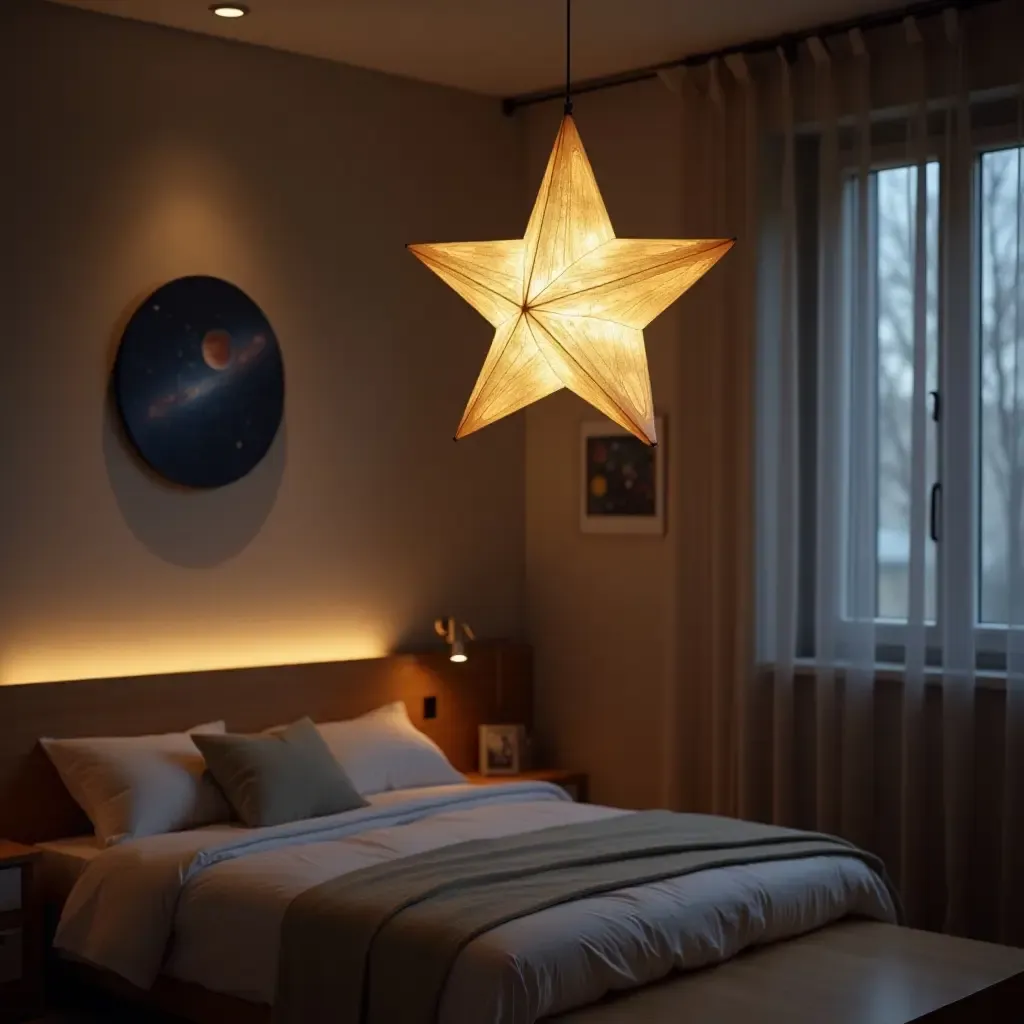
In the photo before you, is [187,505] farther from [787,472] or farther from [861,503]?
[861,503]

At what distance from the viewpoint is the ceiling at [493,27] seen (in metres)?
4.58

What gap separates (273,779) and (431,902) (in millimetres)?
980

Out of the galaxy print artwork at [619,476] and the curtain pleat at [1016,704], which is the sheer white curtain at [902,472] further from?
the galaxy print artwork at [619,476]

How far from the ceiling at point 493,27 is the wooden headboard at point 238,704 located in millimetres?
1972

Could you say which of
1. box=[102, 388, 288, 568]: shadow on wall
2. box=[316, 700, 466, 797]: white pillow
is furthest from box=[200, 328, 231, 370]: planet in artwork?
box=[316, 700, 466, 797]: white pillow

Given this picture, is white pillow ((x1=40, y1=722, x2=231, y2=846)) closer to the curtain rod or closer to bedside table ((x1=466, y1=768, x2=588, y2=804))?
bedside table ((x1=466, y1=768, x2=588, y2=804))

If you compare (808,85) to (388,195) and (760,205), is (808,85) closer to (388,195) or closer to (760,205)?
(760,205)

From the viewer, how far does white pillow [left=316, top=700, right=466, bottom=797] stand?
4762 millimetres

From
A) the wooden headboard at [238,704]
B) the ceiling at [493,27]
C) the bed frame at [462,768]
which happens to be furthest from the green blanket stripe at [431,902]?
the ceiling at [493,27]

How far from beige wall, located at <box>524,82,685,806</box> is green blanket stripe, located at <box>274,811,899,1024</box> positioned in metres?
1.44

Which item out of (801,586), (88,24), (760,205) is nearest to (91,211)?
(88,24)

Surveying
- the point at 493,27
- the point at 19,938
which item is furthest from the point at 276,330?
the point at 19,938

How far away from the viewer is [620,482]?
551cm


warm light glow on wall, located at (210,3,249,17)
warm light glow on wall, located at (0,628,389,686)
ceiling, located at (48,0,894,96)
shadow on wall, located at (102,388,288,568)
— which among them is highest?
ceiling, located at (48,0,894,96)
